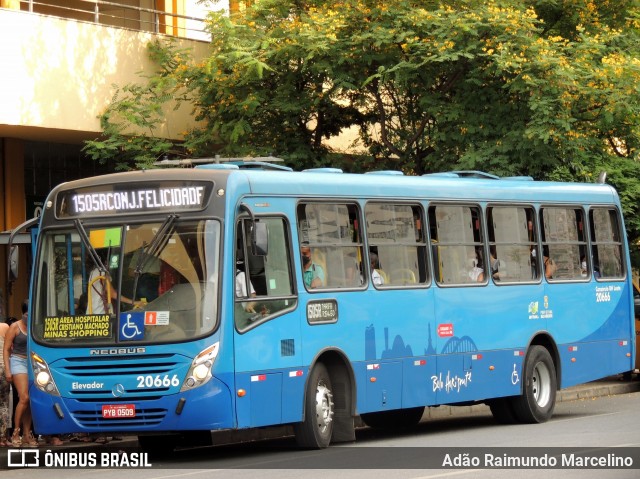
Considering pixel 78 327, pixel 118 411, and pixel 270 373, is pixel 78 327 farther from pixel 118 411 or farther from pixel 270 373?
pixel 270 373

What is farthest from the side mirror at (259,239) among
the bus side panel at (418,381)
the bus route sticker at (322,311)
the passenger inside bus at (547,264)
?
the passenger inside bus at (547,264)

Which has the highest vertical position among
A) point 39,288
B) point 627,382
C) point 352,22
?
point 352,22

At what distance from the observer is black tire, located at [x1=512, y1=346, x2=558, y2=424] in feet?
59.6

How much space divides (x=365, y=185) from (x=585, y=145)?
216 inches

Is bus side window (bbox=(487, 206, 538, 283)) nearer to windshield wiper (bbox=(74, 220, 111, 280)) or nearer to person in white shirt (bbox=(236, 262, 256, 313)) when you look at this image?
person in white shirt (bbox=(236, 262, 256, 313))

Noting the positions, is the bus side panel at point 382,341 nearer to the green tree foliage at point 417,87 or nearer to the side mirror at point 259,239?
the side mirror at point 259,239

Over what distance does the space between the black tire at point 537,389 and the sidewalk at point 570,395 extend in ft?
8.34

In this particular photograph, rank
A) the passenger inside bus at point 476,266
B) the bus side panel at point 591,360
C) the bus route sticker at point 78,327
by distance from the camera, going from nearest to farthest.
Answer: the bus route sticker at point 78,327 → the passenger inside bus at point 476,266 → the bus side panel at point 591,360

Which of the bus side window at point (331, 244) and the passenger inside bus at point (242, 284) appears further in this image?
the bus side window at point (331, 244)

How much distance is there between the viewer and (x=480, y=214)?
17.6 metres

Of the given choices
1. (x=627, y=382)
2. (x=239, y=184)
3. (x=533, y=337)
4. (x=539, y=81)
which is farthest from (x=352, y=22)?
(x=627, y=382)

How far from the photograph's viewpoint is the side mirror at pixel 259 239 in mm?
13039

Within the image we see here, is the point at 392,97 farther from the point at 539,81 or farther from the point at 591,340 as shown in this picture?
the point at 591,340

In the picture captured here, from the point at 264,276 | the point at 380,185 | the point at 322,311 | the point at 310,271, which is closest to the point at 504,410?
the point at 380,185
